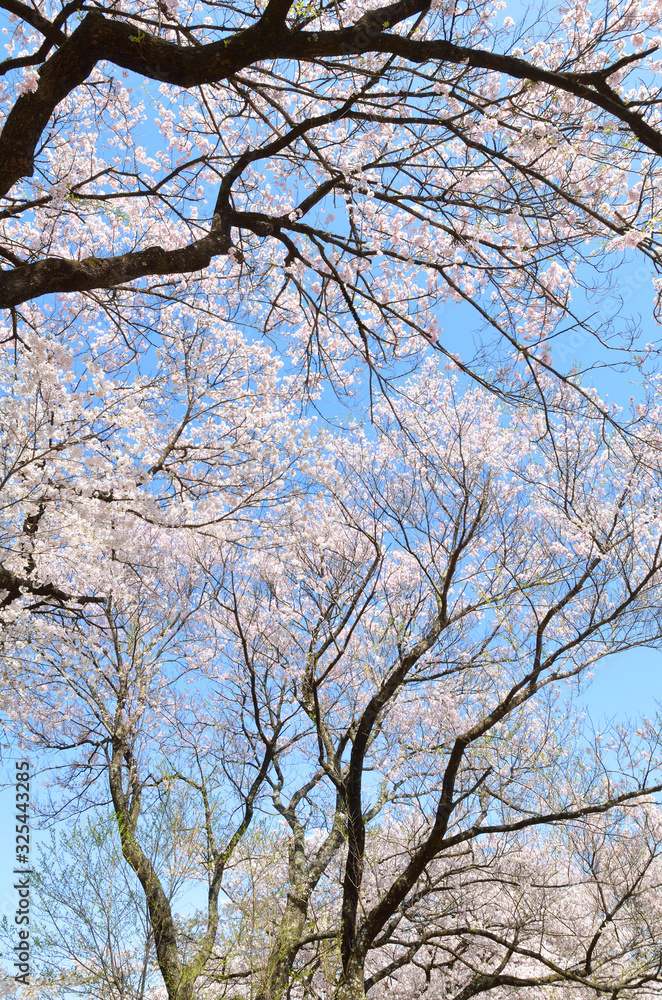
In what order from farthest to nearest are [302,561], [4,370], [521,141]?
1. [302,561]
2. [4,370]
3. [521,141]

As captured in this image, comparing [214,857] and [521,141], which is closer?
[521,141]

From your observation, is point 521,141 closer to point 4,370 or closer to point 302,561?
point 4,370

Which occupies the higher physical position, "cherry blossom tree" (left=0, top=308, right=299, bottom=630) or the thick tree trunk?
"cherry blossom tree" (left=0, top=308, right=299, bottom=630)

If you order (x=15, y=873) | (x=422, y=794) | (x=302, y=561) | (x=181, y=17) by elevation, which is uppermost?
(x=181, y=17)

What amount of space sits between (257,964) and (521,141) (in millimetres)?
7553

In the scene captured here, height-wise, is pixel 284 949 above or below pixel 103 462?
below

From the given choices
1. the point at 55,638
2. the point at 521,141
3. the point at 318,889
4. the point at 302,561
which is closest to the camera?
the point at 521,141

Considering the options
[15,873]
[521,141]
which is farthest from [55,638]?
[521,141]

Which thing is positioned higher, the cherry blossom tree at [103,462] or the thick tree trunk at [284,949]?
the cherry blossom tree at [103,462]

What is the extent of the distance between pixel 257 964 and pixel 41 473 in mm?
5269

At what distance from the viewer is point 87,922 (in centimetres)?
628

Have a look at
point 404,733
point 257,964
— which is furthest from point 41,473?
point 404,733

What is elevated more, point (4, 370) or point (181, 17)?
point (181, 17)

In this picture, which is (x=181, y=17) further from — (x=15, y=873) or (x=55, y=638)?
(x=15, y=873)
